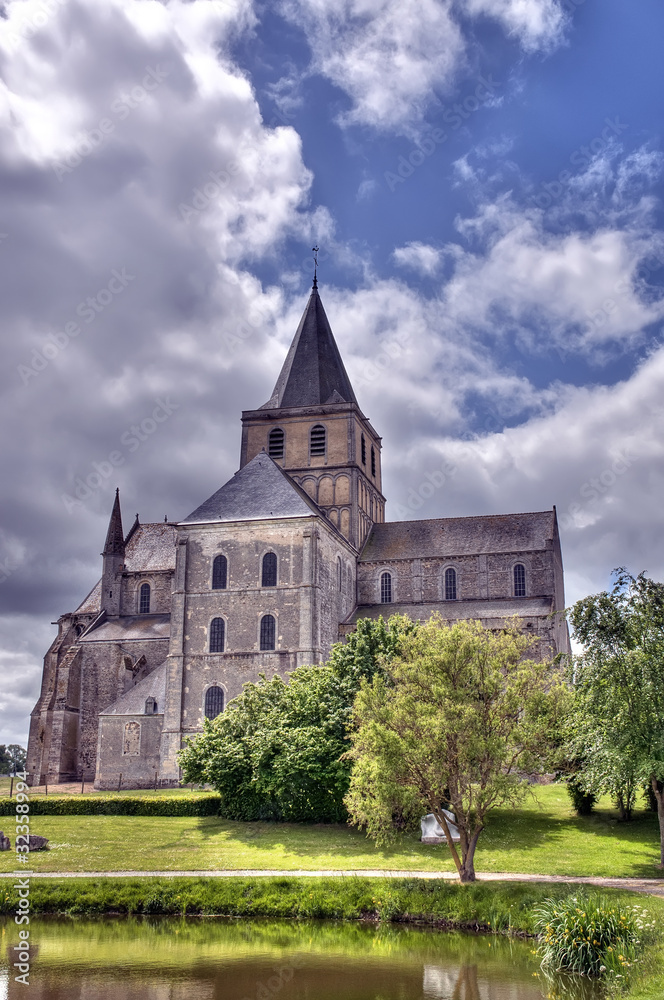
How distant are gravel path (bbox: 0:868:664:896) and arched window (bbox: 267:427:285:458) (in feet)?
116

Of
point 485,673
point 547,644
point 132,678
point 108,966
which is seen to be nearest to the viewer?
point 108,966

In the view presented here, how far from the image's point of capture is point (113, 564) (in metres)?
55.2

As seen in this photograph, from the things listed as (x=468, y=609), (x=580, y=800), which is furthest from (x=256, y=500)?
(x=580, y=800)

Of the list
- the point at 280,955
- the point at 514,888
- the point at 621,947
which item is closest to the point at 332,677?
the point at 514,888

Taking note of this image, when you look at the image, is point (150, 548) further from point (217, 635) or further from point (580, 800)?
point (580, 800)

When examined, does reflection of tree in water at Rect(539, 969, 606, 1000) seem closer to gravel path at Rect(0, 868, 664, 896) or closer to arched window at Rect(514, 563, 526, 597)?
→ gravel path at Rect(0, 868, 664, 896)

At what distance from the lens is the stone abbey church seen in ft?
149

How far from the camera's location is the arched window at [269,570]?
152 ft

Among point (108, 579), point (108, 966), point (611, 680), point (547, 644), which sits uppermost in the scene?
point (108, 579)

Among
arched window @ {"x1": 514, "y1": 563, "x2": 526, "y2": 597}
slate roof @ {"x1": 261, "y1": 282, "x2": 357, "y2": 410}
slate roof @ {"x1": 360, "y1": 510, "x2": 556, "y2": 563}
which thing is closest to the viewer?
arched window @ {"x1": 514, "y1": 563, "x2": 526, "y2": 597}

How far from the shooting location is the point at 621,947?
16.9m

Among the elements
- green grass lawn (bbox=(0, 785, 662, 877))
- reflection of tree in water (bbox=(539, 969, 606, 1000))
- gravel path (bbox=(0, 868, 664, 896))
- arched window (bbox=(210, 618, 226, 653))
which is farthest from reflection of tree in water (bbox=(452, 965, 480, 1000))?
arched window (bbox=(210, 618, 226, 653))

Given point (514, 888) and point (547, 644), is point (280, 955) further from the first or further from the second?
point (547, 644)

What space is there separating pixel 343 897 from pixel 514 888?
13.7 ft
